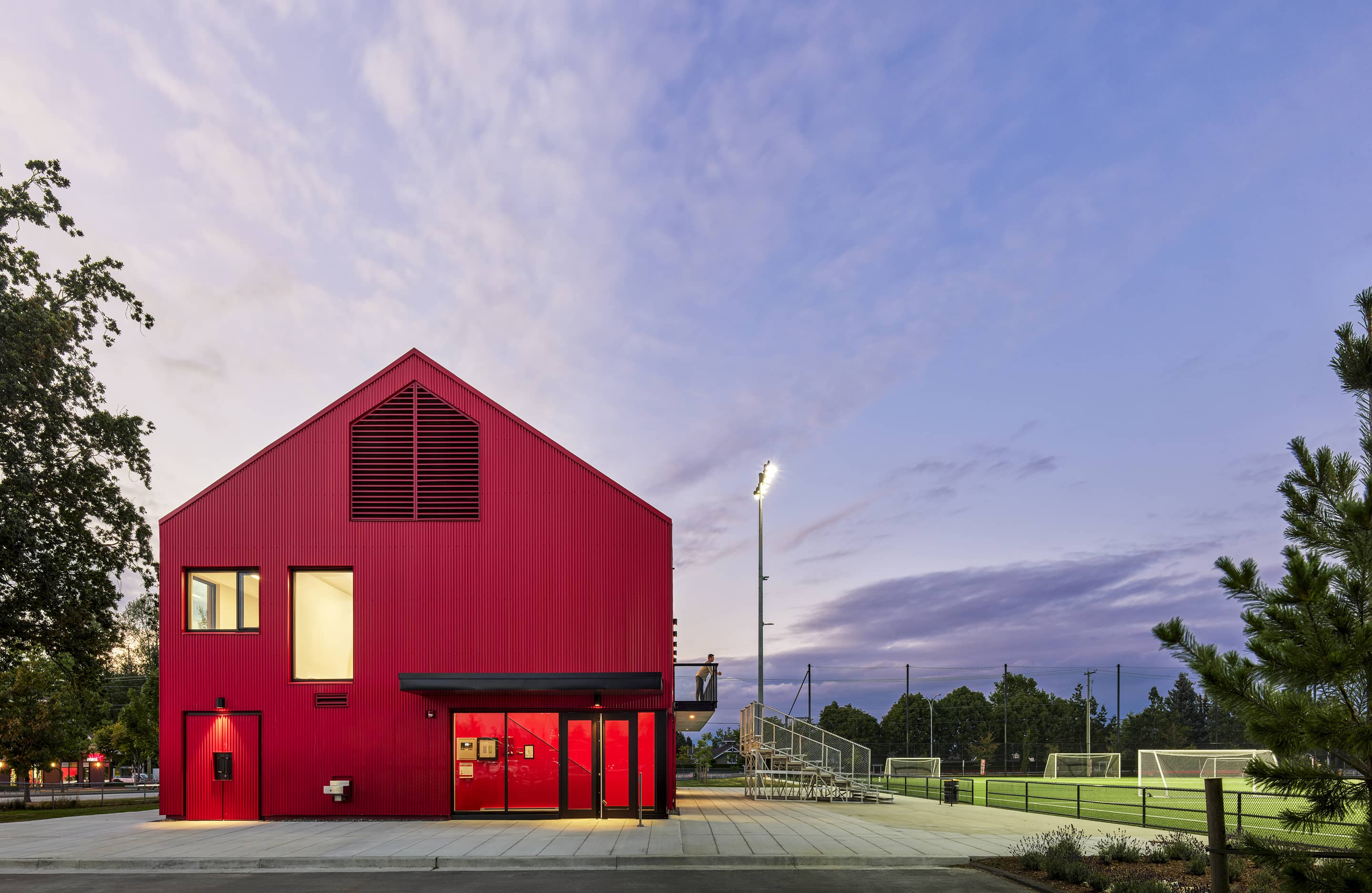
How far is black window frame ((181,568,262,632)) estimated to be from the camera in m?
22.2

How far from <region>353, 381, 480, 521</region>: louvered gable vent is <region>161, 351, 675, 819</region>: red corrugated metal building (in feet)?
0.16

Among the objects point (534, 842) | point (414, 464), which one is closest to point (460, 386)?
point (414, 464)

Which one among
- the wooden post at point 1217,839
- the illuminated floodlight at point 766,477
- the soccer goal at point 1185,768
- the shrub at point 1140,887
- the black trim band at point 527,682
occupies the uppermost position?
the illuminated floodlight at point 766,477

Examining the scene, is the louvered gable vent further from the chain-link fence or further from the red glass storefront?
the chain-link fence

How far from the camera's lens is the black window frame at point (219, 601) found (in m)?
22.2

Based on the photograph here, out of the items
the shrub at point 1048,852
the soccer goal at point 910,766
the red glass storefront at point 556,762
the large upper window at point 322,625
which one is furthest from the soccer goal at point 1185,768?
the large upper window at point 322,625

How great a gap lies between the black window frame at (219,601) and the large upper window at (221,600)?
0.04 ft

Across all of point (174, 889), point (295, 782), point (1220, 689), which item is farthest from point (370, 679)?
A: point (1220, 689)

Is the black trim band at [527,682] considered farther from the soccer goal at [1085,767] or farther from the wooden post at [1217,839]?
the soccer goal at [1085,767]

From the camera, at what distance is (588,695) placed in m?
21.8

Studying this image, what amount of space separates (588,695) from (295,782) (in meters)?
7.22

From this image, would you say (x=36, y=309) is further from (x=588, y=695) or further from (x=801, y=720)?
(x=801, y=720)

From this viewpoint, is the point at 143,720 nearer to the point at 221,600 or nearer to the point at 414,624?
the point at 221,600

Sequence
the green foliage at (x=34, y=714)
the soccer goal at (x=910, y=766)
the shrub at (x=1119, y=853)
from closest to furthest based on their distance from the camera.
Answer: the shrub at (x=1119, y=853) < the green foliage at (x=34, y=714) < the soccer goal at (x=910, y=766)
